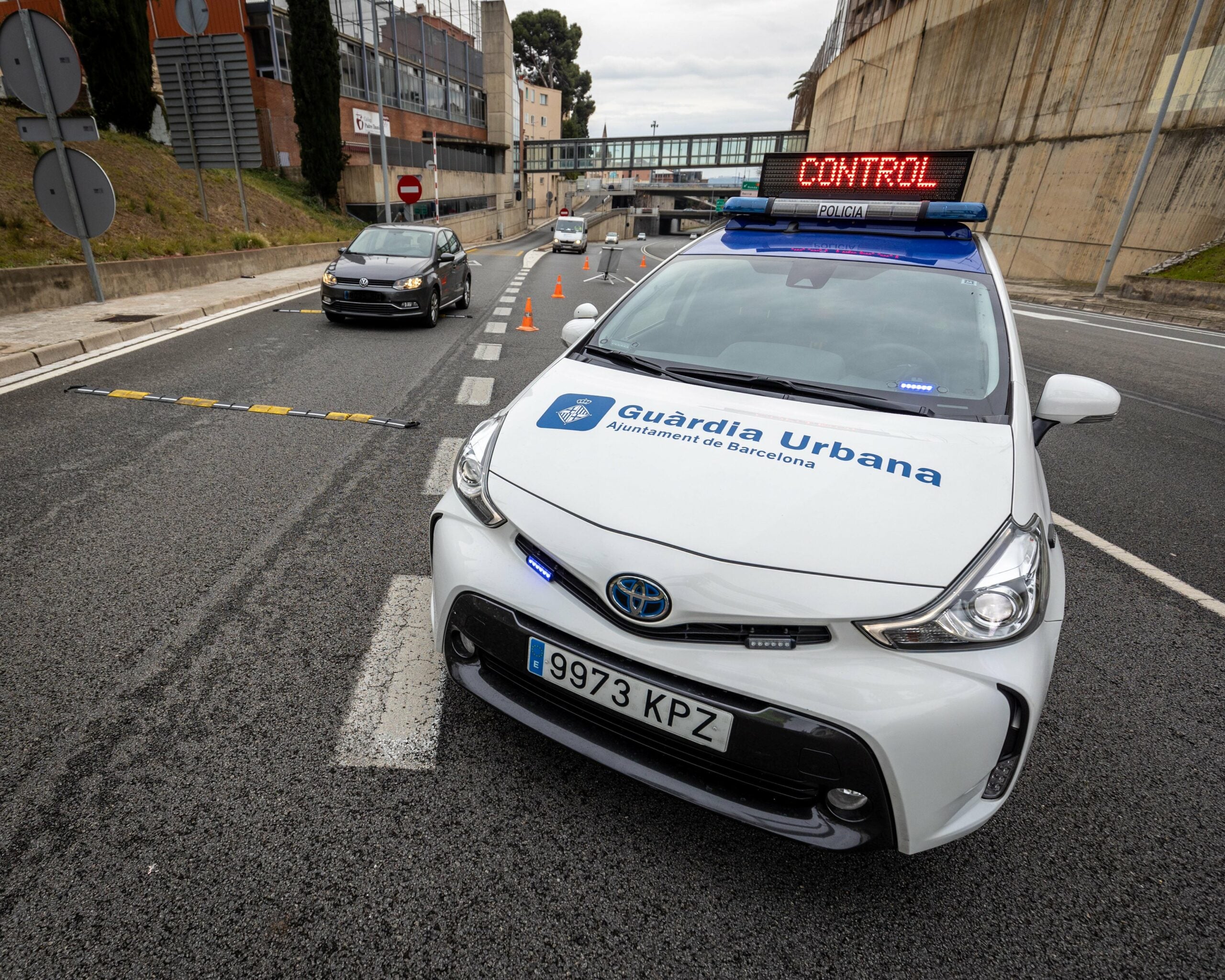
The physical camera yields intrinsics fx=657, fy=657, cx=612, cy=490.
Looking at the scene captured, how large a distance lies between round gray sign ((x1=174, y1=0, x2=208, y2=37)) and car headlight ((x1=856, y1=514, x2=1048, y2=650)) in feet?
58.4

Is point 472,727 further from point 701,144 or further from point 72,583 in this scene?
point 701,144

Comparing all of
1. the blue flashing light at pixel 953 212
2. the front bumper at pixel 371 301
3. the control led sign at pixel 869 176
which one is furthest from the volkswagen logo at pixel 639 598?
the front bumper at pixel 371 301

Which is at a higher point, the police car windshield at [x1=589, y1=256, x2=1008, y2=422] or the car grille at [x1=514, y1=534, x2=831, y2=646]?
the police car windshield at [x1=589, y1=256, x2=1008, y2=422]

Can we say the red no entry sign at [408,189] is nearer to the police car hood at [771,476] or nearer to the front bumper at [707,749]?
the police car hood at [771,476]

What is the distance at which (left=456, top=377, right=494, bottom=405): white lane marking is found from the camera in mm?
6004

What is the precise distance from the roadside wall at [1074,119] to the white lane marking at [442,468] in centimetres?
2417

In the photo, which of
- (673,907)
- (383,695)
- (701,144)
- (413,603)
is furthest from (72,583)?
(701,144)

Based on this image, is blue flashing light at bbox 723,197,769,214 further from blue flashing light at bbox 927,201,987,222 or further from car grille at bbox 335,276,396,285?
car grille at bbox 335,276,396,285

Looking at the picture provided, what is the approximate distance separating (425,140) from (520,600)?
49.4 m

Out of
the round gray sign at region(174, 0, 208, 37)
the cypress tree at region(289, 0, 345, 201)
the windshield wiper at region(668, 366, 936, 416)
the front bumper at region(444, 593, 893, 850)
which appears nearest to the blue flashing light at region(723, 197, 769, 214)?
the windshield wiper at region(668, 366, 936, 416)

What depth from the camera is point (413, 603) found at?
115 inches

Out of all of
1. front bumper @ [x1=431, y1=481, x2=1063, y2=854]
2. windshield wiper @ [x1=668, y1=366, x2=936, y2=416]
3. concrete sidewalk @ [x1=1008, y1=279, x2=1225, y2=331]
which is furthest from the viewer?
concrete sidewalk @ [x1=1008, y1=279, x2=1225, y2=331]

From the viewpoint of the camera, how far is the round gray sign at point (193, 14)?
44.2ft

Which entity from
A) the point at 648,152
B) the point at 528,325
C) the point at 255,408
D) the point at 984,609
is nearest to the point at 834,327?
the point at 984,609
